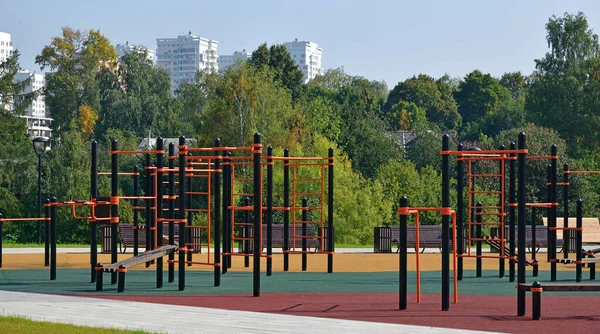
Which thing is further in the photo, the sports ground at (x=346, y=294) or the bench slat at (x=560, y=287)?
the bench slat at (x=560, y=287)

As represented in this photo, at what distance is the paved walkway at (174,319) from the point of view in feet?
34.8

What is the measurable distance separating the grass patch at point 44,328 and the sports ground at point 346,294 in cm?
126

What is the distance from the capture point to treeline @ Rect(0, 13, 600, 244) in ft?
161

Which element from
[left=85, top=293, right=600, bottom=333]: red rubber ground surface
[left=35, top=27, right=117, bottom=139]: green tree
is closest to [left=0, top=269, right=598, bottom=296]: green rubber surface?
[left=85, top=293, right=600, bottom=333]: red rubber ground surface

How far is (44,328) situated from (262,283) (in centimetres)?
713

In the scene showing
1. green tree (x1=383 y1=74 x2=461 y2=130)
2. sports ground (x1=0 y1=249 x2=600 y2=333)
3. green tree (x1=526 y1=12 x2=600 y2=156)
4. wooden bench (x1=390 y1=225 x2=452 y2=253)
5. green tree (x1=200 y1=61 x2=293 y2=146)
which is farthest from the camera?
green tree (x1=383 y1=74 x2=461 y2=130)

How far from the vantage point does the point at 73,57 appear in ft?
292

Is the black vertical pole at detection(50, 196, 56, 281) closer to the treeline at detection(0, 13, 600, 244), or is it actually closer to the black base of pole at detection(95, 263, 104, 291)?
the black base of pole at detection(95, 263, 104, 291)

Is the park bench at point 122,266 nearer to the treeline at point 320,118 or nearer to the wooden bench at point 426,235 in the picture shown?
the wooden bench at point 426,235

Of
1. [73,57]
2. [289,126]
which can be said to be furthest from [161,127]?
[289,126]

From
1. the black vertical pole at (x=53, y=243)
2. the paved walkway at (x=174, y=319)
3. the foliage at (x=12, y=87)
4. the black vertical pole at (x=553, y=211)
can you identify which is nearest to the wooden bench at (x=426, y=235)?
the black vertical pole at (x=553, y=211)

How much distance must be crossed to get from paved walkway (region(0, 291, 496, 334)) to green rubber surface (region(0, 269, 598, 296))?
2176 mm

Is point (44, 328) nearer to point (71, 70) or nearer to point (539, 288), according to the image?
point (539, 288)

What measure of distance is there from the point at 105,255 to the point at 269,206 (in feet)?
27.0
